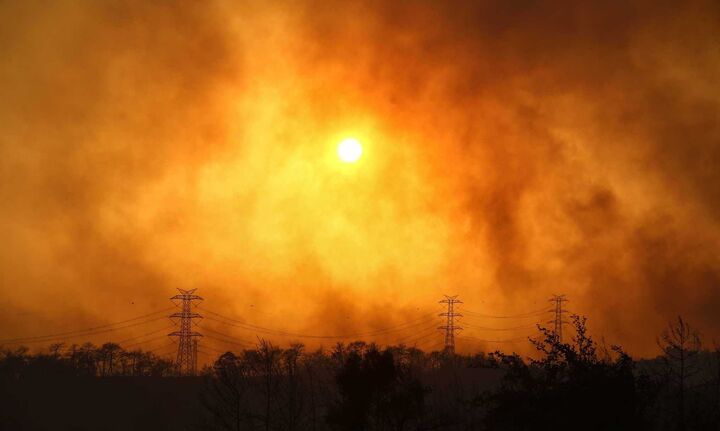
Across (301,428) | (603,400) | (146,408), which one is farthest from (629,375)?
(146,408)

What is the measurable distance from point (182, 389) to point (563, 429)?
46.4m

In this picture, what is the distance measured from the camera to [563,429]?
1909 centimetres

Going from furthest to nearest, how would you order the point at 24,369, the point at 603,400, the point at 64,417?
the point at 24,369 < the point at 64,417 < the point at 603,400

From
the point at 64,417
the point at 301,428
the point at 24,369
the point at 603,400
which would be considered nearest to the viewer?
the point at 603,400

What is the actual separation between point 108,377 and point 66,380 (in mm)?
4295

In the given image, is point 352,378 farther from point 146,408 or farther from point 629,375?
point 146,408

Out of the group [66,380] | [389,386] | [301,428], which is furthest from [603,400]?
[66,380]

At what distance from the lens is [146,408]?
55.9 metres

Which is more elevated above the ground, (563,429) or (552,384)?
(552,384)

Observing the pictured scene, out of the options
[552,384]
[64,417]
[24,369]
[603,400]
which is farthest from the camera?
[24,369]

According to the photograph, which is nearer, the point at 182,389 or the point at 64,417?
the point at 64,417

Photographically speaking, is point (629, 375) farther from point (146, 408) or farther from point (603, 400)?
point (146, 408)

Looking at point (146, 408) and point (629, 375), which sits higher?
point (629, 375)

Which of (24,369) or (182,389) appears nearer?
(182,389)
